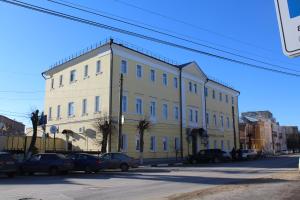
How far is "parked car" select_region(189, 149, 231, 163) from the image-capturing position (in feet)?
143

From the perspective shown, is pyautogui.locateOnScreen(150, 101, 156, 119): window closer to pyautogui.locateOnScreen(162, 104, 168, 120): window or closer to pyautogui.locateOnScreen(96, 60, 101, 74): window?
pyautogui.locateOnScreen(162, 104, 168, 120): window

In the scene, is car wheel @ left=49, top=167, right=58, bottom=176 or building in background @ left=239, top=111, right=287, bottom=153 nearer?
car wheel @ left=49, top=167, right=58, bottom=176

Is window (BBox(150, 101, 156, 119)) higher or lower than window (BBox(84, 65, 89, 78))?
lower

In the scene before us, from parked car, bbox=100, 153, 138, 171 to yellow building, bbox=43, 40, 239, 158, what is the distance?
5.70m

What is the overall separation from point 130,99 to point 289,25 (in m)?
40.1

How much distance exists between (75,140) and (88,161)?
1646 cm

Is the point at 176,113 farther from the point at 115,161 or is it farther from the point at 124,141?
the point at 115,161

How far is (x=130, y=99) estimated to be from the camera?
42.4 metres

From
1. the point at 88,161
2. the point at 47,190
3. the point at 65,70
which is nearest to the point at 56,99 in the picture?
the point at 65,70

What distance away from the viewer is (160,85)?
4741cm

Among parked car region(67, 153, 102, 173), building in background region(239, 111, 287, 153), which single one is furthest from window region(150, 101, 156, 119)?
building in background region(239, 111, 287, 153)

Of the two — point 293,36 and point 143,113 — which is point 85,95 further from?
point 293,36

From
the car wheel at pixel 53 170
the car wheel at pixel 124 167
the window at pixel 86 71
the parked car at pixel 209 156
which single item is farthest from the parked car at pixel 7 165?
the parked car at pixel 209 156

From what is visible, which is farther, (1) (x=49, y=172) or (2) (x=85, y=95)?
(2) (x=85, y=95)
